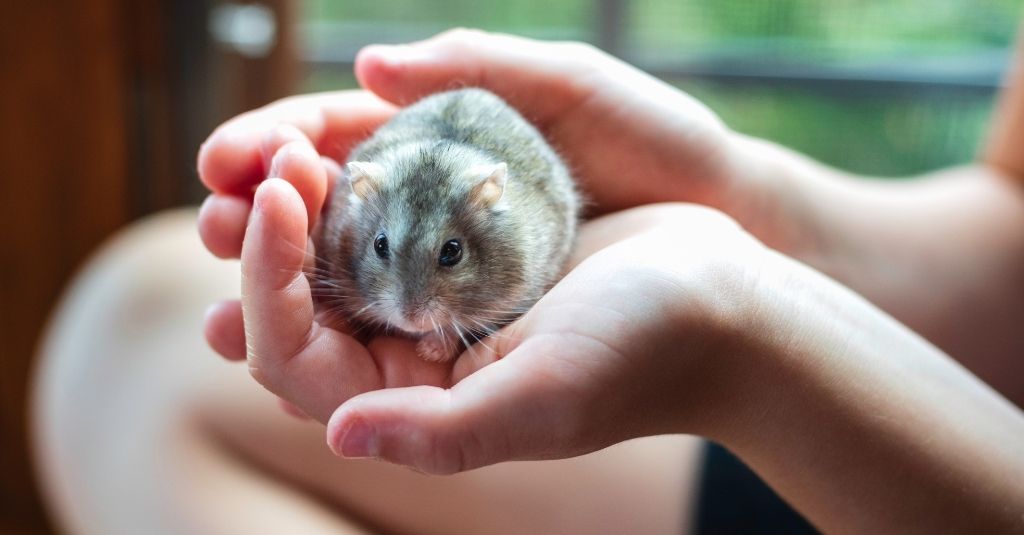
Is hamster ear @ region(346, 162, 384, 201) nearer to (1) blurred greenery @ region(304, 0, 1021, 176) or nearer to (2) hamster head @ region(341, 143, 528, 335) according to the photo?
(2) hamster head @ region(341, 143, 528, 335)

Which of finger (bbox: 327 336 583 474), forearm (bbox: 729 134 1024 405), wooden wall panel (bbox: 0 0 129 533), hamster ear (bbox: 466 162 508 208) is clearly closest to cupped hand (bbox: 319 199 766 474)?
finger (bbox: 327 336 583 474)

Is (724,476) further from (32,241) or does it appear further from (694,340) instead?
(32,241)

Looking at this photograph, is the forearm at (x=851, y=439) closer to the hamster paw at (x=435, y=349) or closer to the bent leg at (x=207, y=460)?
the bent leg at (x=207, y=460)

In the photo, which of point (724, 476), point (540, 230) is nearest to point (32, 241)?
point (540, 230)

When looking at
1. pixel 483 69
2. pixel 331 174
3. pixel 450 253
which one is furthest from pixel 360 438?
pixel 483 69

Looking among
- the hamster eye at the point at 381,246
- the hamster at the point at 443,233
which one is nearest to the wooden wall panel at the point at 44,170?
the hamster at the point at 443,233

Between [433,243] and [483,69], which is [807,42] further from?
[433,243]
